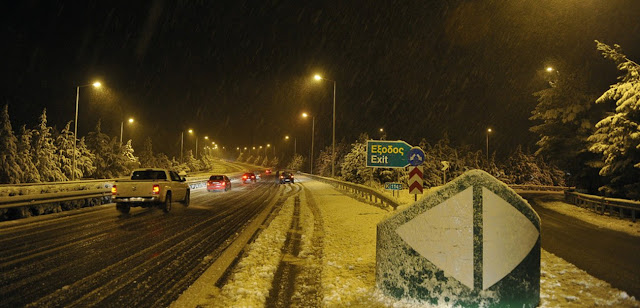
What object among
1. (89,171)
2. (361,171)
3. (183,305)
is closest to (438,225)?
(183,305)

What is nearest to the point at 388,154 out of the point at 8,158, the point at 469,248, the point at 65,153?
the point at 469,248

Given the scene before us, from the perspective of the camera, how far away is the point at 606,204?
803 inches

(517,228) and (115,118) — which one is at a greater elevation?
(115,118)

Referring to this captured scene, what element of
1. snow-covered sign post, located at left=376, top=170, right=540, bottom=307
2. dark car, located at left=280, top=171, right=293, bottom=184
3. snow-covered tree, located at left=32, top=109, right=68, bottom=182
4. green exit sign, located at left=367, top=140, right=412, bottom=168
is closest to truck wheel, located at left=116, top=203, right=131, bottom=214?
green exit sign, located at left=367, top=140, right=412, bottom=168

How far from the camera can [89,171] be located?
49125mm

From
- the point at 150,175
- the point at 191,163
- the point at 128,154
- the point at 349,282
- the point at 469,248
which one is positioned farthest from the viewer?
the point at 191,163

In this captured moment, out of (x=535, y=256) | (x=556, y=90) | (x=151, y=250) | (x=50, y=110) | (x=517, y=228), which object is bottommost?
(x=151, y=250)

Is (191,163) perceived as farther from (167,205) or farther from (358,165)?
(167,205)

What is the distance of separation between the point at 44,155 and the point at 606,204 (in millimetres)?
46228

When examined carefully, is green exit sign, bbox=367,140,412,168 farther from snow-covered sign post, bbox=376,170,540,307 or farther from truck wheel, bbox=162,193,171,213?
snow-covered sign post, bbox=376,170,540,307

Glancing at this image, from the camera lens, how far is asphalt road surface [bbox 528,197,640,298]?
7.29 m

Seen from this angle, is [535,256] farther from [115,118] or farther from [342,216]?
[115,118]

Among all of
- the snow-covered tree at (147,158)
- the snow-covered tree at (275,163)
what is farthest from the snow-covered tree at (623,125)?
the snow-covered tree at (275,163)

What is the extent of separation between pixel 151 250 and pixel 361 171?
3363cm
